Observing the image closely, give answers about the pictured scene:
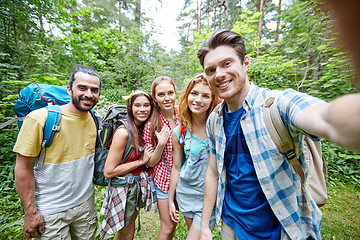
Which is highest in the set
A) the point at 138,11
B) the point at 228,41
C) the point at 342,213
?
the point at 138,11

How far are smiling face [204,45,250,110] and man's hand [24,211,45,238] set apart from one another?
90.6 inches

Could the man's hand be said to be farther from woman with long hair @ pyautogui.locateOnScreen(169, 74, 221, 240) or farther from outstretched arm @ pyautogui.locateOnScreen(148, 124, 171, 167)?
woman with long hair @ pyautogui.locateOnScreen(169, 74, 221, 240)

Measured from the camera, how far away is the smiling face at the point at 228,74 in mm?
1272

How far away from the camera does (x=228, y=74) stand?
1.27 m

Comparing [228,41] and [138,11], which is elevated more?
[138,11]

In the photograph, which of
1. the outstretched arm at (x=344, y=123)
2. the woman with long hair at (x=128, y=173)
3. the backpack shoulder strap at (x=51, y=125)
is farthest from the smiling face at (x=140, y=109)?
the outstretched arm at (x=344, y=123)

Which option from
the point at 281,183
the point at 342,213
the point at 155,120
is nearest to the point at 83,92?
the point at 155,120

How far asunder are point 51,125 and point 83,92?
19.8 inches

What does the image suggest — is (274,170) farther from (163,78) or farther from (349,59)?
(163,78)

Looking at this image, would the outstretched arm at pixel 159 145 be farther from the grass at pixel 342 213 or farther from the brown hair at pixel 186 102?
the grass at pixel 342 213

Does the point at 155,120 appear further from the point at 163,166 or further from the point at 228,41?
the point at 228,41

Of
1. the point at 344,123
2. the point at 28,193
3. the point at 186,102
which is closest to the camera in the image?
the point at 344,123

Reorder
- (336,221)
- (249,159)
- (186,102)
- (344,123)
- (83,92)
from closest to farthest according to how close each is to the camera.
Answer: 1. (344,123)
2. (249,159)
3. (83,92)
4. (186,102)
5. (336,221)

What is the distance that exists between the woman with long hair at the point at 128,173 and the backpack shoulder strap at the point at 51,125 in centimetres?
63
